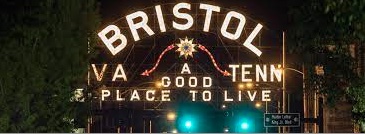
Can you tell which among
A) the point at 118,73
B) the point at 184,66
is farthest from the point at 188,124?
the point at 184,66

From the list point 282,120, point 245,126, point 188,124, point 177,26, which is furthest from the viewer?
point 177,26

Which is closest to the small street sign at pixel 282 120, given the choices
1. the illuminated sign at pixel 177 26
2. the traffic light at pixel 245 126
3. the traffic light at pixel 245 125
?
the traffic light at pixel 245 125

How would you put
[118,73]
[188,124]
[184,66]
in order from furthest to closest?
[184,66]
[118,73]
[188,124]

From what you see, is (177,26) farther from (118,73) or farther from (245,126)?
(245,126)

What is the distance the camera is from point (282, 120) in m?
43.3

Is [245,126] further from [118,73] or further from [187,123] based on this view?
[118,73]

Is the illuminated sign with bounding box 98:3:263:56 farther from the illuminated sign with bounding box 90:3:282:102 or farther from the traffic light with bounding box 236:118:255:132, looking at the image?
the traffic light with bounding box 236:118:255:132

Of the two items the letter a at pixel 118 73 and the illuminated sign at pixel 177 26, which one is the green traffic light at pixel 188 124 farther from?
the illuminated sign at pixel 177 26

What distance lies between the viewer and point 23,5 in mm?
16422

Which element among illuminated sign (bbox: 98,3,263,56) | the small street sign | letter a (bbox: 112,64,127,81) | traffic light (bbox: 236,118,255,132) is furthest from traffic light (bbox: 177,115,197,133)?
illuminated sign (bbox: 98,3,263,56)

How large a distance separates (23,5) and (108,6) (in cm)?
6279

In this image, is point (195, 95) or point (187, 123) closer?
point (187, 123)

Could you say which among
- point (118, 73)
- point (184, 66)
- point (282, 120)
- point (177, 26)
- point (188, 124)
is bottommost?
point (188, 124)

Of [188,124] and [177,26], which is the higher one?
[177,26]
